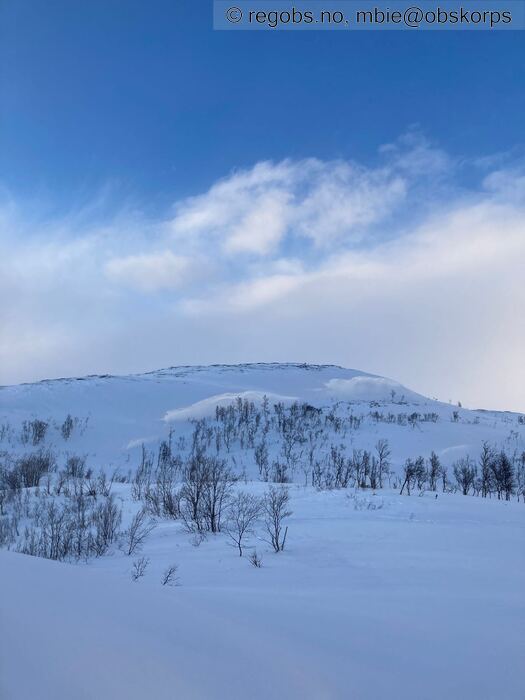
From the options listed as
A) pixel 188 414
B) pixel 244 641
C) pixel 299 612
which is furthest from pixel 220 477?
pixel 188 414

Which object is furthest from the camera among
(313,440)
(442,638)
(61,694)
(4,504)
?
(313,440)

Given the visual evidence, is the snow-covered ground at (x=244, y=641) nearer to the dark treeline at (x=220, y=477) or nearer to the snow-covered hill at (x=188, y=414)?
the dark treeline at (x=220, y=477)

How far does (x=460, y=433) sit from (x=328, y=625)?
7691 cm

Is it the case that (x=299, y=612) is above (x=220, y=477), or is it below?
above

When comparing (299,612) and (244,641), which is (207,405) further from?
(244,641)

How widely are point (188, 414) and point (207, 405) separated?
19.5ft

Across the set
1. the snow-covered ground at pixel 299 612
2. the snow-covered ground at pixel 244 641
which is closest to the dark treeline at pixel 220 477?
the snow-covered ground at pixel 299 612

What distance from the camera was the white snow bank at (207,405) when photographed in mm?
87000

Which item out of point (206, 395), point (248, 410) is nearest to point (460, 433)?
point (248, 410)

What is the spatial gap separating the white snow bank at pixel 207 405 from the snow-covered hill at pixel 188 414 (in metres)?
0.20

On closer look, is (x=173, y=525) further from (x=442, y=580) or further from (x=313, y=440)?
(x=313, y=440)

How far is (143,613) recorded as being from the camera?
307 centimetres

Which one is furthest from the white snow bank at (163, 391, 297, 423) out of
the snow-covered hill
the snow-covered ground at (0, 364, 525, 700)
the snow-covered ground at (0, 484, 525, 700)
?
the snow-covered ground at (0, 484, 525, 700)

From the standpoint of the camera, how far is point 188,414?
87625mm
